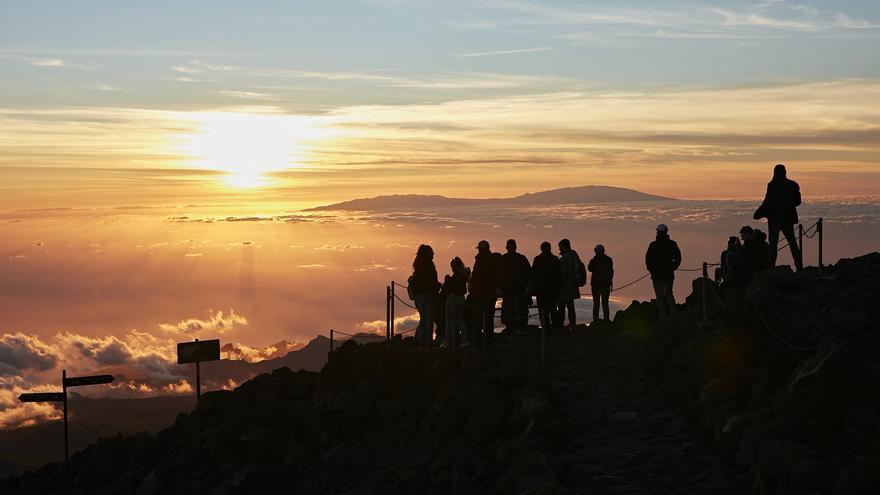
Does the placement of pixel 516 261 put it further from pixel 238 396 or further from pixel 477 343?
pixel 238 396

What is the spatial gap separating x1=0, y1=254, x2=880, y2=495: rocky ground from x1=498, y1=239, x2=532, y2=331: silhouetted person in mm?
529

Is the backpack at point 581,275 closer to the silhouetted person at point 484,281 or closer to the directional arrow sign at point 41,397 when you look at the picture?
the silhouetted person at point 484,281

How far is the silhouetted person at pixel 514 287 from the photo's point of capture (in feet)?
64.9

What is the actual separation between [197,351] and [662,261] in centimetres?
1279

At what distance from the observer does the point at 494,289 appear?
18.6m

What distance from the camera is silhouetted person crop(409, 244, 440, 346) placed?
63.5ft

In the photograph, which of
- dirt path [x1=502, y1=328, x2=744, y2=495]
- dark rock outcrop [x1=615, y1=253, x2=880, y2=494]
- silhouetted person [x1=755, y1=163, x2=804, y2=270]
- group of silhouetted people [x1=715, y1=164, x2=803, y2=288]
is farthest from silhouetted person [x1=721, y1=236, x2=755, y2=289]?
dirt path [x1=502, y1=328, x2=744, y2=495]

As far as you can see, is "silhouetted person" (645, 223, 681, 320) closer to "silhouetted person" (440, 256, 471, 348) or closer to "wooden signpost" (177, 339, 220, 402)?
"silhouetted person" (440, 256, 471, 348)

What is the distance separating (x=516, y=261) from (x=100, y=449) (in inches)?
471

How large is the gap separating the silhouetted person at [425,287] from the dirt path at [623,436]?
185cm

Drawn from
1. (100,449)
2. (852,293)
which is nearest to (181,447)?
(100,449)

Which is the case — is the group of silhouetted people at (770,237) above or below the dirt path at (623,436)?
above

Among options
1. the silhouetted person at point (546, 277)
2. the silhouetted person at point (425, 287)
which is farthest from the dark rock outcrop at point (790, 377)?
the silhouetted person at point (425, 287)

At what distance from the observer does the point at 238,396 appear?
21125 mm
